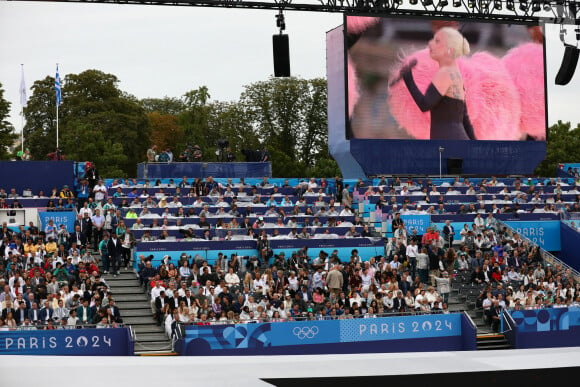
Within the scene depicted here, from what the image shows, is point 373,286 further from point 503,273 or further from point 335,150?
point 335,150

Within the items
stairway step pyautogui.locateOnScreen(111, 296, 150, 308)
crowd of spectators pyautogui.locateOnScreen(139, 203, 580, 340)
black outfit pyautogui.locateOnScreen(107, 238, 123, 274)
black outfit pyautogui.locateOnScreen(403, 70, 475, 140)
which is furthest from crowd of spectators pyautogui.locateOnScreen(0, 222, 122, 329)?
black outfit pyautogui.locateOnScreen(403, 70, 475, 140)

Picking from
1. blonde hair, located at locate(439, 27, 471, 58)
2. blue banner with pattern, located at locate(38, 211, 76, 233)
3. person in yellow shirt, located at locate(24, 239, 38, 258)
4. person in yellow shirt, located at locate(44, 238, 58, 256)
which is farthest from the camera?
blonde hair, located at locate(439, 27, 471, 58)

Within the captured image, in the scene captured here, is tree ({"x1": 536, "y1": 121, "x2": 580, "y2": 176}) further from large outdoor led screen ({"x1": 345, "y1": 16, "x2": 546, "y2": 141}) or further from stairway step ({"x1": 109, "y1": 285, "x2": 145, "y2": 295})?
stairway step ({"x1": 109, "y1": 285, "x2": 145, "y2": 295})

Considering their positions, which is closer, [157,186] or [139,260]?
[139,260]

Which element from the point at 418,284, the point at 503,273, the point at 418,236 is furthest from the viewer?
the point at 418,236

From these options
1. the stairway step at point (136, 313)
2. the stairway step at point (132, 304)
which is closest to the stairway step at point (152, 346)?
the stairway step at point (136, 313)

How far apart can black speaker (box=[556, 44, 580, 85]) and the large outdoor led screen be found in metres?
9.40

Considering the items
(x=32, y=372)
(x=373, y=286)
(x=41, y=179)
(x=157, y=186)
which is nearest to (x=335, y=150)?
(x=157, y=186)

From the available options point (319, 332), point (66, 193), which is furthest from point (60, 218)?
point (319, 332)

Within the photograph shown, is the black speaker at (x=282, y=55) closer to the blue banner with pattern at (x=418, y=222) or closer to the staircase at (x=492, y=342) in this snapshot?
the blue banner with pattern at (x=418, y=222)

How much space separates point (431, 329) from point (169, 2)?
11656mm

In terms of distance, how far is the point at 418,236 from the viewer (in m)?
27.5

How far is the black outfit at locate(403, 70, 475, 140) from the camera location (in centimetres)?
3538

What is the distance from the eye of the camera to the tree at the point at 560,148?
6856 cm
